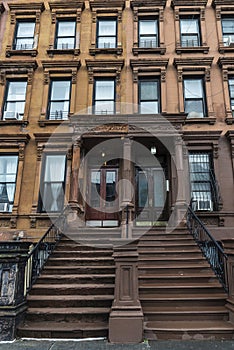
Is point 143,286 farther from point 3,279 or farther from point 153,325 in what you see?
point 3,279

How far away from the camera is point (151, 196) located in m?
10.8

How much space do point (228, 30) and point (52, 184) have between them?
1044 centimetres

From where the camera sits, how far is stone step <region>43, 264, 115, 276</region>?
673 centimetres

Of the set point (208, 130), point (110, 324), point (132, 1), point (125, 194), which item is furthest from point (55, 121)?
point (110, 324)

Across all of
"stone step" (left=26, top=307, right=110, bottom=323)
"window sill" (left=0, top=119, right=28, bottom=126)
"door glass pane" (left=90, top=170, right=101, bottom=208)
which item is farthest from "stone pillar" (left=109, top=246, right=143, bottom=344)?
"window sill" (left=0, top=119, right=28, bottom=126)

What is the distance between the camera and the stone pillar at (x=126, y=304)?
189 inches

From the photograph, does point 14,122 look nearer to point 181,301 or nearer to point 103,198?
point 103,198

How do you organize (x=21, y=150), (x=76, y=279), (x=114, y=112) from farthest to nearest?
1. (x=114, y=112)
2. (x=21, y=150)
3. (x=76, y=279)

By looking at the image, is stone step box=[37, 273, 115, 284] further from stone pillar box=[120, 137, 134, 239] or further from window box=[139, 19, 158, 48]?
window box=[139, 19, 158, 48]

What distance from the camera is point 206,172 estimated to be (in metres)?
10.7

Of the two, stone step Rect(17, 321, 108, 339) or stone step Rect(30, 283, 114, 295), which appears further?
stone step Rect(30, 283, 114, 295)

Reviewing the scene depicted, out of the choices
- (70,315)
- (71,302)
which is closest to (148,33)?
(71,302)

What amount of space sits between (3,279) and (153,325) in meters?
2.96

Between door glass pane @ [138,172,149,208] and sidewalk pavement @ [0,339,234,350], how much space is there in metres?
6.28
